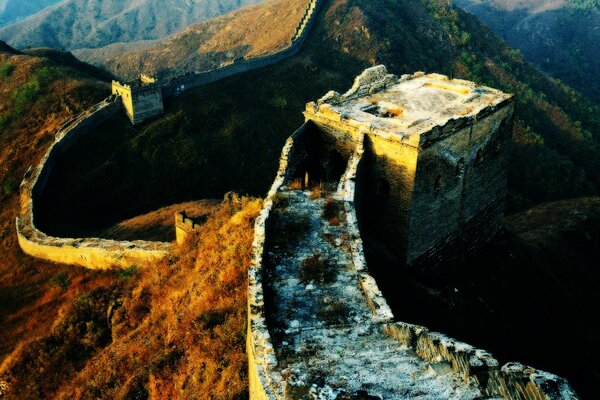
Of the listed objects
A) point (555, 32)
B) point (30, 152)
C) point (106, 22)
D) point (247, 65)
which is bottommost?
point (106, 22)

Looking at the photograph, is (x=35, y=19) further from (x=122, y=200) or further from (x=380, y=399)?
(x=380, y=399)

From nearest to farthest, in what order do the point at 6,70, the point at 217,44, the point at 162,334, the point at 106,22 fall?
the point at 162,334 < the point at 6,70 < the point at 217,44 < the point at 106,22

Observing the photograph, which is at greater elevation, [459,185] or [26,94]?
[459,185]

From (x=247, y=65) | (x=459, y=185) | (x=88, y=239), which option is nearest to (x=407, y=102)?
(x=459, y=185)

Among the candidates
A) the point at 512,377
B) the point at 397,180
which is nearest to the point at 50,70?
the point at 397,180

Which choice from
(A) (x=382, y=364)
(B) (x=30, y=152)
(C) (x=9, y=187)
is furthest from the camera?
(B) (x=30, y=152)

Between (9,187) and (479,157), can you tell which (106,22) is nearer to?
(9,187)

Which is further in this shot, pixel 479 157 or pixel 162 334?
pixel 479 157
